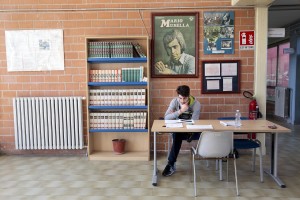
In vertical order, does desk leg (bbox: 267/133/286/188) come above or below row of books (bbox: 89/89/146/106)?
below

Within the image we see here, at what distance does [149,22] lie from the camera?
179 inches

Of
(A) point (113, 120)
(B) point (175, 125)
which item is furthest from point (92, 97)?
(B) point (175, 125)

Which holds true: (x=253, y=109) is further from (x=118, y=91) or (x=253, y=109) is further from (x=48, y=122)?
(x=48, y=122)

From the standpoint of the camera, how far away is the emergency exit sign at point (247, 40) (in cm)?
450

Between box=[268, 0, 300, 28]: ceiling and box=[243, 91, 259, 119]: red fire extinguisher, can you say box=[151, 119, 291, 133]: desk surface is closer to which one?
box=[243, 91, 259, 119]: red fire extinguisher

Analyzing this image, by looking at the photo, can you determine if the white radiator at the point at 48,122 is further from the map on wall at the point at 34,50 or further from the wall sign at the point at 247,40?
the wall sign at the point at 247,40

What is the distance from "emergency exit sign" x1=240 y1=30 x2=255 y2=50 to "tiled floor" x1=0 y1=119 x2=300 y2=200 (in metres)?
1.81

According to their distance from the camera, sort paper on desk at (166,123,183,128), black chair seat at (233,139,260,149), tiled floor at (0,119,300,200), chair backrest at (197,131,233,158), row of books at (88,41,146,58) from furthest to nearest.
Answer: row of books at (88,41,146,58), black chair seat at (233,139,260,149), paper on desk at (166,123,183,128), tiled floor at (0,119,300,200), chair backrest at (197,131,233,158)

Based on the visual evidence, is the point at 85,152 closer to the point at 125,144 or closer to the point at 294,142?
the point at 125,144

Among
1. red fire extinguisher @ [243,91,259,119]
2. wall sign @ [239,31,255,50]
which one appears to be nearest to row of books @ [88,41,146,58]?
wall sign @ [239,31,255,50]

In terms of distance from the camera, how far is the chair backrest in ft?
9.82

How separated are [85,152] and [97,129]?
604 millimetres

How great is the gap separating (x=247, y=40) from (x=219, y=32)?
479 mm

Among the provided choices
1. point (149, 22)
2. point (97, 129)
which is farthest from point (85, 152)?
point (149, 22)
